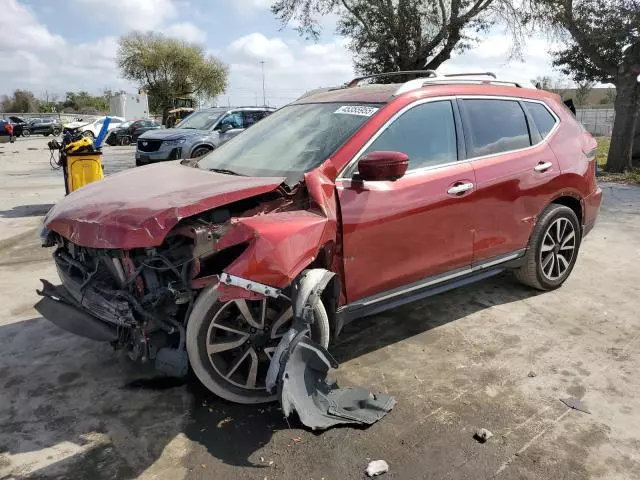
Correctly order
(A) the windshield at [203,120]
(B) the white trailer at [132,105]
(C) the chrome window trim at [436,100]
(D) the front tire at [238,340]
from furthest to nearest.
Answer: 1. (B) the white trailer at [132,105]
2. (A) the windshield at [203,120]
3. (C) the chrome window trim at [436,100]
4. (D) the front tire at [238,340]

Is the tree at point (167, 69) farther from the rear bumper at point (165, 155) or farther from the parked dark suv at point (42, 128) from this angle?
the rear bumper at point (165, 155)

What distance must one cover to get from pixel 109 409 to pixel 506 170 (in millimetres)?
3224

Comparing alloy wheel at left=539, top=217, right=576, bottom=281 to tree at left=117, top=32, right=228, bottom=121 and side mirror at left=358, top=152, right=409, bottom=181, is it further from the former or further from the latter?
tree at left=117, top=32, right=228, bottom=121

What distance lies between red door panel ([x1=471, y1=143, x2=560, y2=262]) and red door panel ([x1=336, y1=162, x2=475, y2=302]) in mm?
132

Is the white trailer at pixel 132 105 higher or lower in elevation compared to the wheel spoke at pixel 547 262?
higher

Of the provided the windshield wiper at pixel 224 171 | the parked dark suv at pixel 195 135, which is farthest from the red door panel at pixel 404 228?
the parked dark suv at pixel 195 135

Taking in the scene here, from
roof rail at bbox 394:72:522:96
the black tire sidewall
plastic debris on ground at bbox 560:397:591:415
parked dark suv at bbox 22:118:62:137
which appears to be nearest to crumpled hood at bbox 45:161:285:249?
roof rail at bbox 394:72:522:96

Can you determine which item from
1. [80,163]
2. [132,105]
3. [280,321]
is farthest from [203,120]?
[132,105]

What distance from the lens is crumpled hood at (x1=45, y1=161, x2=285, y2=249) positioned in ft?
9.03

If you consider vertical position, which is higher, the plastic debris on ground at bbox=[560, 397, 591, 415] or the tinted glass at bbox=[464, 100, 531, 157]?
the tinted glass at bbox=[464, 100, 531, 157]

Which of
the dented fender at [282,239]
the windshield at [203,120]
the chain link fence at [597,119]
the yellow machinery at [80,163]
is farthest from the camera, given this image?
the chain link fence at [597,119]

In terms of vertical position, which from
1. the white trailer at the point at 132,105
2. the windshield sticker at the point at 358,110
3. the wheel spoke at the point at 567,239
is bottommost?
the wheel spoke at the point at 567,239

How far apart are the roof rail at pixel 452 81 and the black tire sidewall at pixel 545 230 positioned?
1.15 metres

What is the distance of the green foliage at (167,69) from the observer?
49.8m
